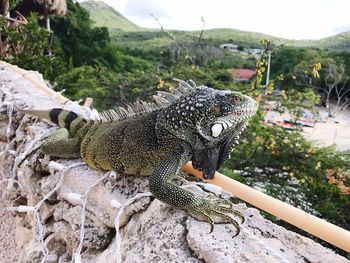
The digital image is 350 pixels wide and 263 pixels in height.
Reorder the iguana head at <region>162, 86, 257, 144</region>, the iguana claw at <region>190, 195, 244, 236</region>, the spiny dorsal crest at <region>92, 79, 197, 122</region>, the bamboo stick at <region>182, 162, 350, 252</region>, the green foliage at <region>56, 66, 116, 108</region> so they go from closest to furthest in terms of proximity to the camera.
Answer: the bamboo stick at <region>182, 162, 350, 252</region> < the iguana claw at <region>190, 195, 244, 236</region> < the iguana head at <region>162, 86, 257, 144</region> < the spiny dorsal crest at <region>92, 79, 197, 122</region> < the green foliage at <region>56, 66, 116, 108</region>

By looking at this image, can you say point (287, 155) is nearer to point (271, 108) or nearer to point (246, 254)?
point (271, 108)

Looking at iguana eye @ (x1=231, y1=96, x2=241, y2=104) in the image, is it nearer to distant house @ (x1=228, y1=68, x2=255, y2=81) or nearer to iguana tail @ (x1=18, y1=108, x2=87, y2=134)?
iguana tail @ (x1=18, y1=108, x2=87, y2=134)

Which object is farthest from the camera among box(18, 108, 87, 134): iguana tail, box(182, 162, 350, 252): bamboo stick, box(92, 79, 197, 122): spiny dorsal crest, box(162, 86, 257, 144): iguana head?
box(18, 108, 87, 134): iguana tail

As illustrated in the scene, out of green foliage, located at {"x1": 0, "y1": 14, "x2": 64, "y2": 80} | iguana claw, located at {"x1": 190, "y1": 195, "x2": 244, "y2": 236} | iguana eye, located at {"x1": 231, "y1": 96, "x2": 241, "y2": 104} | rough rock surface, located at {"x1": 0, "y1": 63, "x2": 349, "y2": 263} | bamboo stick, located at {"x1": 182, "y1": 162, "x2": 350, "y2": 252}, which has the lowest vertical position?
green foliage, located at {"x1": 0, "y1": 14, "x2": 64, "y2": 80}

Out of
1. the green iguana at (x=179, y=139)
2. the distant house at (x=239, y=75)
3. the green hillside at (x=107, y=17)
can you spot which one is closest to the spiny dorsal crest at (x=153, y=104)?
the green iguana at (x=179, y=139)

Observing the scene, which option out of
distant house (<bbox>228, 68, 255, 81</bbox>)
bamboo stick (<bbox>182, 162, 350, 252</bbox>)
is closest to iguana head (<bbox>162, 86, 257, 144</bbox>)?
bamboo stick (<bbox>182, 162, 350, 252</bbox>)

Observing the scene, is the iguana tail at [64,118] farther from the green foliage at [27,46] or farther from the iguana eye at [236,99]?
the green foliage at [27,46]

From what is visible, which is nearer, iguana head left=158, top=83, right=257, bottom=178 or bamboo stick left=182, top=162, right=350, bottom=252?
bamboo stick left=182, top=162, right=350, bottom=252
